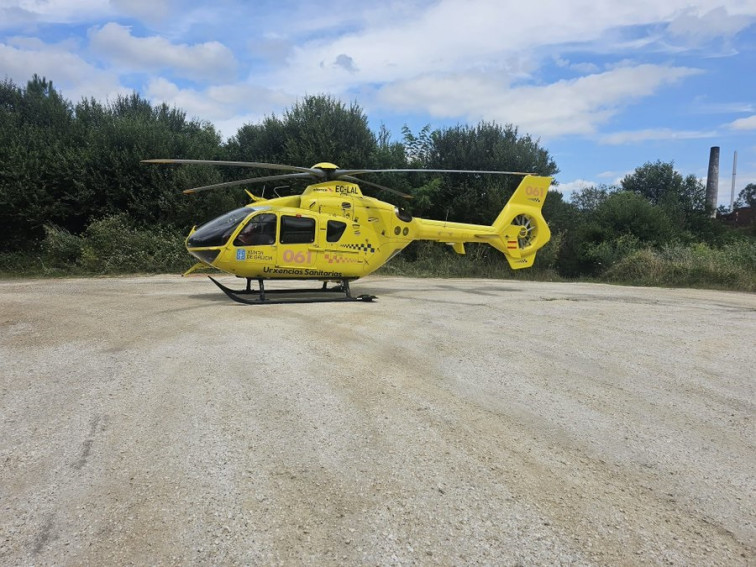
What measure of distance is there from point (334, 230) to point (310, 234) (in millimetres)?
597

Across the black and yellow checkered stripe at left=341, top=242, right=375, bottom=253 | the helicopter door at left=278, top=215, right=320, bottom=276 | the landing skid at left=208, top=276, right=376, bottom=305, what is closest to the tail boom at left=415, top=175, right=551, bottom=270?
the black and yellow checkered stripe at left=341, top=242, right=375, bottom=253

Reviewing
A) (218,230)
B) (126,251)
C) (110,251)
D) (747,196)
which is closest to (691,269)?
(218,230)

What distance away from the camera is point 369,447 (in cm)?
360

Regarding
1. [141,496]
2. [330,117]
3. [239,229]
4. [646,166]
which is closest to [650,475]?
[141,496]

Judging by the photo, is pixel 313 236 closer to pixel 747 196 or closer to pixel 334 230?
pixel 334 230

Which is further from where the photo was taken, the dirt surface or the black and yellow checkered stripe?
the black and yellow checkered stripe

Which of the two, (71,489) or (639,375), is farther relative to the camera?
(639,375)

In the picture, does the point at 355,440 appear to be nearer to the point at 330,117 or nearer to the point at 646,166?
the point at 330,117

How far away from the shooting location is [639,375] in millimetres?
5555

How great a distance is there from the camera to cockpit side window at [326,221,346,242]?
10922 mm

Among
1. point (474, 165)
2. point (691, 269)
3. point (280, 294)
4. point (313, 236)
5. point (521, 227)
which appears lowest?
point (280, 294)

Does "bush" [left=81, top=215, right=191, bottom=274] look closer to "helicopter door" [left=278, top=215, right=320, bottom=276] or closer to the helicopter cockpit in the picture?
the helicopter cockpit

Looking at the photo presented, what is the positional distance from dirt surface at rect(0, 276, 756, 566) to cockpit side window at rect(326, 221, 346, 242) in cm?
407

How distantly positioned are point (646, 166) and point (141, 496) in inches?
2180
